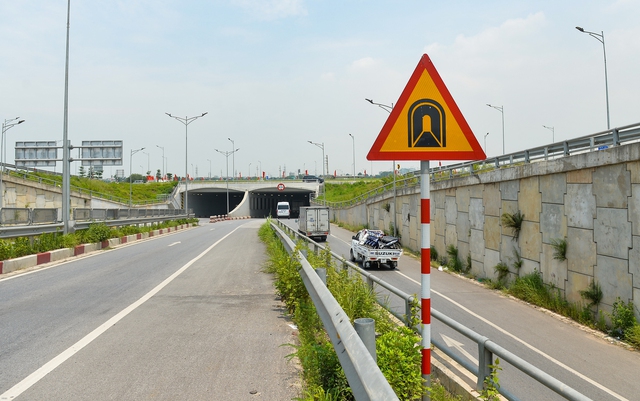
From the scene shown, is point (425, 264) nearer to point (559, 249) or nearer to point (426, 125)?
point (426, 125)

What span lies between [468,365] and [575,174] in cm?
1104

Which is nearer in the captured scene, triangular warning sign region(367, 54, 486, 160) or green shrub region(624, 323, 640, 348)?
triangular warning sign region(367, 54, 486, 160)

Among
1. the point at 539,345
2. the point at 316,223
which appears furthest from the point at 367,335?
the point at 316,223

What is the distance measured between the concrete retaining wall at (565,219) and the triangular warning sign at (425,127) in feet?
29.8

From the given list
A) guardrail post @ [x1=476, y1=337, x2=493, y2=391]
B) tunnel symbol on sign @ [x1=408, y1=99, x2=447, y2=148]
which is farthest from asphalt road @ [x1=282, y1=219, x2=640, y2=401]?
tunnel symbol on sign @ [x1=408, y1=99, x2=447, y2=148]

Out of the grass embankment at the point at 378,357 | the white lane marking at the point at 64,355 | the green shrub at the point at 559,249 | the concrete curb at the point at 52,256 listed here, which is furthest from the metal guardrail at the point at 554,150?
the concrete curb at the point at 52,256

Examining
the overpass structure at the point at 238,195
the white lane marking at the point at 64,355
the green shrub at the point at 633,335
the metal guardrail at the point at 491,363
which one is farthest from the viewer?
the overpass structure at the point at 238,195

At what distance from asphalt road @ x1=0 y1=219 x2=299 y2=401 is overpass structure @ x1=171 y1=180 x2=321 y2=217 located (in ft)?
210

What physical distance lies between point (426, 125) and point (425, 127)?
23mm

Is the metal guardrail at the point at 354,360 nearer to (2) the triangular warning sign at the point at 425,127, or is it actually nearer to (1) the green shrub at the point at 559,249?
(2) the triangular warning sign at the point at 425,127

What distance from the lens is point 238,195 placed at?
101m

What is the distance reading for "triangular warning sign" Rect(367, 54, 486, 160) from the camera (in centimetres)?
409

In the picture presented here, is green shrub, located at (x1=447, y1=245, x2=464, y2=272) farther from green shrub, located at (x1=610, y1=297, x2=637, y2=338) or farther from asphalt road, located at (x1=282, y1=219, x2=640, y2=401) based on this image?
green shrub, located at (x1=610, y1=297, x2=637, y2=338)

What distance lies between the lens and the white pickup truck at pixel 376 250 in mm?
21406
